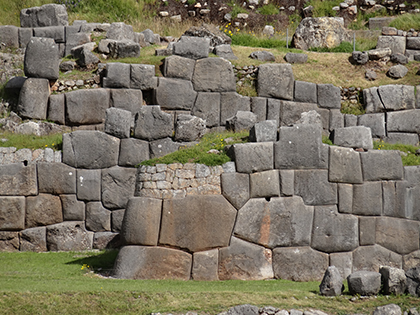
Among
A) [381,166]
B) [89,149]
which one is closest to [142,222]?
[89,149]

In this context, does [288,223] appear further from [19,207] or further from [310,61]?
[310,61]

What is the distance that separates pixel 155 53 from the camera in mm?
19984

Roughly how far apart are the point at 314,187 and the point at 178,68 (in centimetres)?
723

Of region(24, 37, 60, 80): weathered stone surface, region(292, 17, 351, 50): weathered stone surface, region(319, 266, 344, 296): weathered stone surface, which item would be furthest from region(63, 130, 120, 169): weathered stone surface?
region(292, 17, 351, 50): weathered stone surface

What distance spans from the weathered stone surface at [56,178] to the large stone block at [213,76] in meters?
4.93

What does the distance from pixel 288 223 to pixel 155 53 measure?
9399 mm

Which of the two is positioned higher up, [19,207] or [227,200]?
[227,200]

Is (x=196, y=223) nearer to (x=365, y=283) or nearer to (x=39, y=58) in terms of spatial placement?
(x=365, y=283)

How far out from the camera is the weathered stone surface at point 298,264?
485 inches

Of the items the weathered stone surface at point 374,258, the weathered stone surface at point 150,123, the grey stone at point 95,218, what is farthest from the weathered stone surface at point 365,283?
the grey stone at point 95,218

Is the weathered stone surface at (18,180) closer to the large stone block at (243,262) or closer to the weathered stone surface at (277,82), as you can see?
the large stone block at (243,262)

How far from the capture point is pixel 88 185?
51.1 feet

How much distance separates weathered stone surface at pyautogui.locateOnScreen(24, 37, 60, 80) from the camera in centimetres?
1784

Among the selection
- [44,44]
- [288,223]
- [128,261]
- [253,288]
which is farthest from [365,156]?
[44,44]
